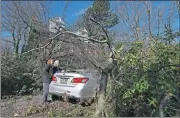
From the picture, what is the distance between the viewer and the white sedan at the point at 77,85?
330 inches

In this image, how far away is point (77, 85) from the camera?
847cm

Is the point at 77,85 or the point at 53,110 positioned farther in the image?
the point at 77,85

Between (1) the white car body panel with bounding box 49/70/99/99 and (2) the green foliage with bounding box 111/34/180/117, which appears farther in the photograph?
(1) the white car body panel with bounding box 49/70/99/99

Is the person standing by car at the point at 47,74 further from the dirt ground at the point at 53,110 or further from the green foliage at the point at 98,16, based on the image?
the green foliage at the point at 98,16

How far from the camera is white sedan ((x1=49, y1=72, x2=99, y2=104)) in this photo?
838 centimetres

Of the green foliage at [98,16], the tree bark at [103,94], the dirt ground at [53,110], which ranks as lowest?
the dirt ground at [53,110]

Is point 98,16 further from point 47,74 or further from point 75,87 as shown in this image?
point 75,87

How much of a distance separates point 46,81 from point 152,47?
419cm

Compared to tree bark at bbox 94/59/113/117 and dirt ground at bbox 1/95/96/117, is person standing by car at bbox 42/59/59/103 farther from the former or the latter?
tree bark at bbox 94/59/113/117

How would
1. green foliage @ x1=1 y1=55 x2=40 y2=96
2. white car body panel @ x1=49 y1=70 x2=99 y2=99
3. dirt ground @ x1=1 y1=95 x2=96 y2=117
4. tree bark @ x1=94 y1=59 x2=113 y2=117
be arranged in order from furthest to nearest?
green foliage @ x1=1 y1=55 x2=40 y2=96
white car body panel @ x1=49 y1=70 x2=99 y2=99
dirt ground @ x1=1 y1=95 x2=96 y2=117
tree bark @ x1=94 y1=59 x2=113 y2=117

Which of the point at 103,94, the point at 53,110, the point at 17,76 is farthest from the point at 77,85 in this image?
the point at 17,76

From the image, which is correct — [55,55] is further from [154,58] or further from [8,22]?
[8,22]

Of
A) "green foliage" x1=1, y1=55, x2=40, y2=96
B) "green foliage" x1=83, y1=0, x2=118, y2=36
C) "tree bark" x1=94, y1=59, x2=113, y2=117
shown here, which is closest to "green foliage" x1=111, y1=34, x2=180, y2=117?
"tree bark" x1=94, y1=59, x2=113, y2=117

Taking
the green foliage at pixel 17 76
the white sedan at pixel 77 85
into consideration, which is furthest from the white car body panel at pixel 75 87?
the green foliage at pixel 17 76
